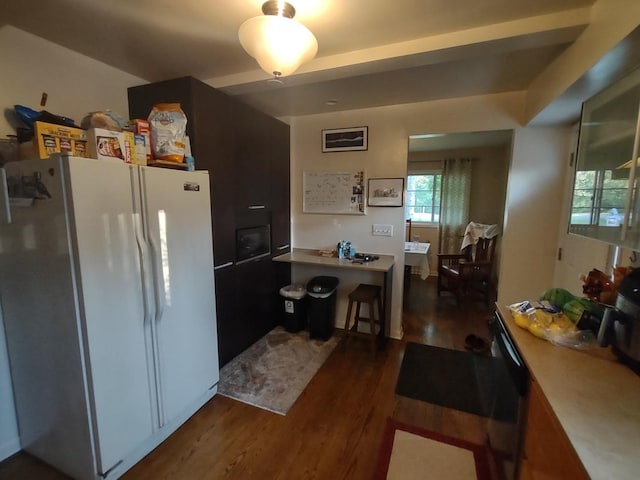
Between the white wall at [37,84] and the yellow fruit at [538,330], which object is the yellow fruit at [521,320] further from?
the white wall at [37,84]

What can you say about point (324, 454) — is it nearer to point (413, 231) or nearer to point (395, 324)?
point (395, 324)

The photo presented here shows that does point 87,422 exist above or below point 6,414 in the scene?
above

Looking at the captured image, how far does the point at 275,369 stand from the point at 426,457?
4.21ft

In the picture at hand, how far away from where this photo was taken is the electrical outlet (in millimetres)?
3002

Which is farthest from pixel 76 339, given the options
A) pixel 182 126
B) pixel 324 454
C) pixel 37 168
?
pixel 324 454

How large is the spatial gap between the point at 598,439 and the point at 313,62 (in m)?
2.24

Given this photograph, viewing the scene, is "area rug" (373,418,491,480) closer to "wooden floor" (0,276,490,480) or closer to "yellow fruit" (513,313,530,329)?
"wooden floor" (0,276,490,480)

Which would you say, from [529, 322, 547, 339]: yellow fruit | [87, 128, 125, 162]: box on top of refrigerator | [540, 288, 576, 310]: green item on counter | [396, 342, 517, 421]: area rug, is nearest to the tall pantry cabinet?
[87, 128, 125, 162]: box on top of refrigerator

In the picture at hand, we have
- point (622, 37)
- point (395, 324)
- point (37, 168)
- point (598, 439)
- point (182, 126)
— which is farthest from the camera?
point (395, 324)

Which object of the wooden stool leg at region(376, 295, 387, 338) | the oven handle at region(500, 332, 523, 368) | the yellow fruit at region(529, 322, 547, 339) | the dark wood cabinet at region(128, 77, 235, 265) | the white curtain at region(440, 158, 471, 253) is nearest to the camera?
the oven handle at region(500, 332, 523, 368)

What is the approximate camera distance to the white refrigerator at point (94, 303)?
1308mm

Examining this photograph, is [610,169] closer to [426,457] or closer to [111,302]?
[426,457]

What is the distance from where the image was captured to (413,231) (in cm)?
541

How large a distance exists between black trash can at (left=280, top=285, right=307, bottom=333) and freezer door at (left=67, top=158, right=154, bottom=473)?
5.21ft
